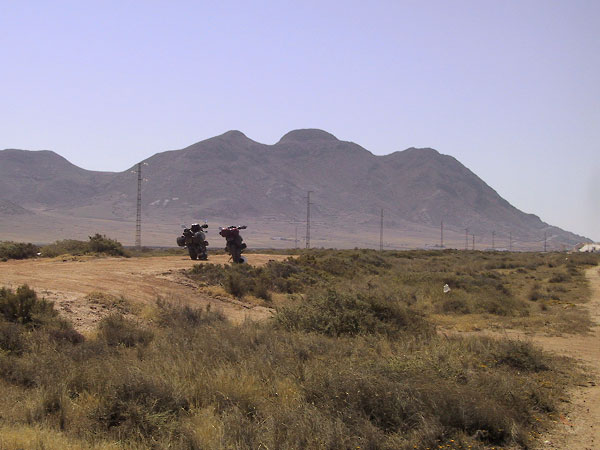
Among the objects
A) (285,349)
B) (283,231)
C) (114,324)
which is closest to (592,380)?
(285,349)

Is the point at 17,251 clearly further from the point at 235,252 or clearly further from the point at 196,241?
the point at 235,252

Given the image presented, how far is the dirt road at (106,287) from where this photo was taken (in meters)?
14.6

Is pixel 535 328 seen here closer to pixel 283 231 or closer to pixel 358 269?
pixel 358 269

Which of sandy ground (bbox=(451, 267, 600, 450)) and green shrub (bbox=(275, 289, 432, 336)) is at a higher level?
green shrub (bbox=(275, 289, 432, 336))

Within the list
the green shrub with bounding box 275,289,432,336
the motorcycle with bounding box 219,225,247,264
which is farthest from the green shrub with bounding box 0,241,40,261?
the green shrub with bounding box 275,289,432,336

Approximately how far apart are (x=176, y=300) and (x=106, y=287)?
6.60 ft

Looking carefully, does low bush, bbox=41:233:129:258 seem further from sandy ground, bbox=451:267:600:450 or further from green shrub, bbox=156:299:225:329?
sandy ground, bbox=451:267:600:450

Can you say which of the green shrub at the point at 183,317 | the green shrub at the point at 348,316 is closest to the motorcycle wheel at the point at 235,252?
the green shrub at the point at 183,317

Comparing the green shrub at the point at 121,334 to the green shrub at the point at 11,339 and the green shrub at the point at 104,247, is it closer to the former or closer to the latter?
the green shrub at the point at 11,339

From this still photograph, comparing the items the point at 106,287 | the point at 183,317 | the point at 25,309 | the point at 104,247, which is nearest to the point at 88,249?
the point at 104,247

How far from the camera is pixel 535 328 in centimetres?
1873

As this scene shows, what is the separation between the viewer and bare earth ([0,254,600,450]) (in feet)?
29.3

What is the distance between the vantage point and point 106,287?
1770 cm

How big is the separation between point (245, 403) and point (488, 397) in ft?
11.4
